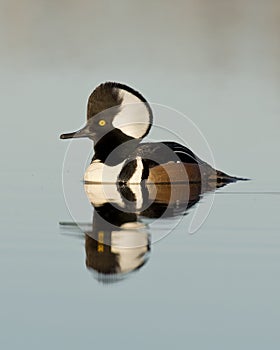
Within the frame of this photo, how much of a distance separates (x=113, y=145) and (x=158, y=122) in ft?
2.03

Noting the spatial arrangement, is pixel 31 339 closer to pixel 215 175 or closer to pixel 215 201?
pixel 215 201

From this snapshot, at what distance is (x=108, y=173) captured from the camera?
9734 millimetres

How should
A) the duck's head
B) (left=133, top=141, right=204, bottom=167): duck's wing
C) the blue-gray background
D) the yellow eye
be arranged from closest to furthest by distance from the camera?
the blue-gray background < (left=133, top=141, right=204, bottom=167): duck's wing < the duck's head < the yellow eye

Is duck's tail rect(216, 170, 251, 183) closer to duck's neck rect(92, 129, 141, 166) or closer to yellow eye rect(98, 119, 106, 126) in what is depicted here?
duck's neck rect(92, 129, 141, 166)

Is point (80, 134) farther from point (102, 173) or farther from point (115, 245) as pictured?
point (115, 245)

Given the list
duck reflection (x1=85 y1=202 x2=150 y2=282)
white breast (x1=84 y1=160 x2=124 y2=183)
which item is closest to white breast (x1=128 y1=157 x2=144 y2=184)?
white breast (x1=84 y1=160 x2=124 y2=183)

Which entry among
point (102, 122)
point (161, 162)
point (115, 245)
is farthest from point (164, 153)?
point (115, 245)

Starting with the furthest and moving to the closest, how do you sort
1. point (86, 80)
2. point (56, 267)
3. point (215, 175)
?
point (86, 80)
point (215, 175)
point (56, 267)

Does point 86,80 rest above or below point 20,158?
above

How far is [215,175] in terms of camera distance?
376 inches

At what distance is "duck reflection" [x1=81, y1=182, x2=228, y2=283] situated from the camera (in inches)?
234

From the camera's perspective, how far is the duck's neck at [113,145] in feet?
33.2

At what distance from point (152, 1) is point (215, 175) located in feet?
40.2

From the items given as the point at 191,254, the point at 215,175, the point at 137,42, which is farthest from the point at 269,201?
the point at 137,42
